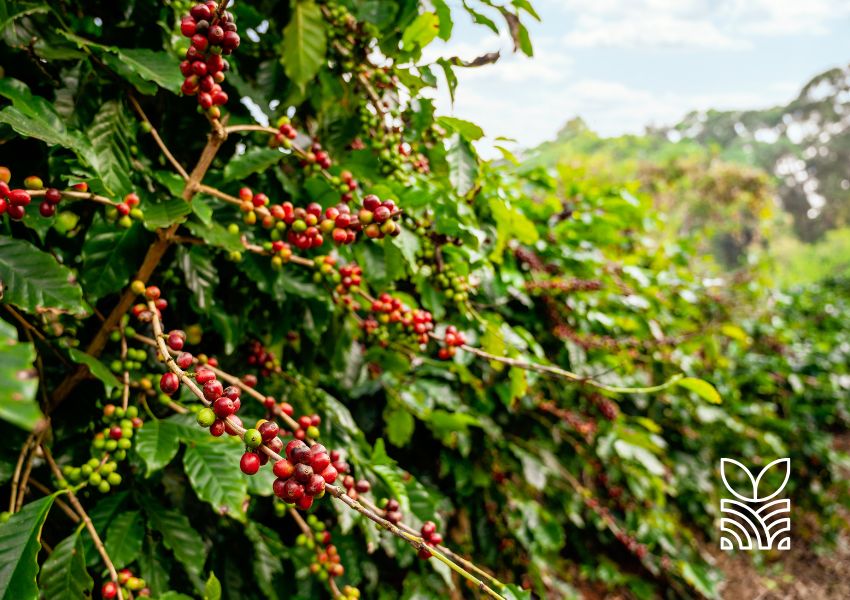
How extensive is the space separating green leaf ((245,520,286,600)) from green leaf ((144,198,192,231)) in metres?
0.75

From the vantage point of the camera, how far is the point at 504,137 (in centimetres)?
137

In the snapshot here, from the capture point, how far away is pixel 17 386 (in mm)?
376

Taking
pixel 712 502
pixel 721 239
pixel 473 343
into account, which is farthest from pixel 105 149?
pixel 721 239

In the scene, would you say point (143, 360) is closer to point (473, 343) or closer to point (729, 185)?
point (473, 343)

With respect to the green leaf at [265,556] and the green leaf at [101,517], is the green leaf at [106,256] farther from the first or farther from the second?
the green leaf at [265,556]

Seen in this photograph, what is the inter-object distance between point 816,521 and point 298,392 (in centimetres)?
484

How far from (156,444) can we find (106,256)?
36cm

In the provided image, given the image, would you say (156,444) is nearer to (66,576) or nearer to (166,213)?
(66,576)

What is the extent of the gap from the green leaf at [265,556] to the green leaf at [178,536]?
0.59ft

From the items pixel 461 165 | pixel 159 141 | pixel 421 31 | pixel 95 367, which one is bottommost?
pixel 95 367

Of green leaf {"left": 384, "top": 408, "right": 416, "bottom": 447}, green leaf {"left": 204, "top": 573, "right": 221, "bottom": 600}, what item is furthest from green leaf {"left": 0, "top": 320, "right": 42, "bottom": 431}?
green leaf {"left": 384, "top": 408, "right": 416, "bottom": 447}

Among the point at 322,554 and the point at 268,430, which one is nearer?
the point at 268,430

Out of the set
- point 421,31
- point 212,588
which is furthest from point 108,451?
point 421,31

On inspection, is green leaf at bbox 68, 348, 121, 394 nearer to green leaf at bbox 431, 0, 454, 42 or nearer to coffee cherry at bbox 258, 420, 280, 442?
coffee cherry at bbox 258, 420, 280, 442
